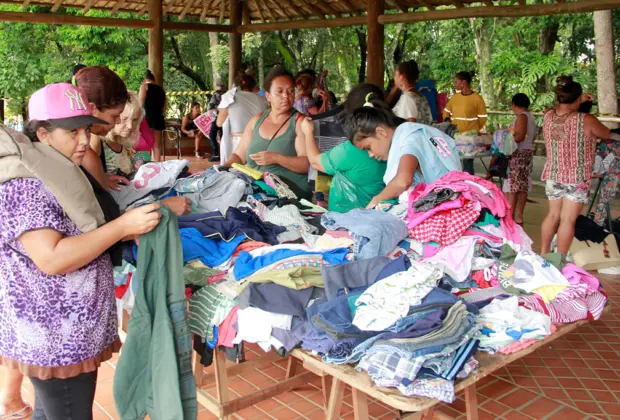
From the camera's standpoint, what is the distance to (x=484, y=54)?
537 inches

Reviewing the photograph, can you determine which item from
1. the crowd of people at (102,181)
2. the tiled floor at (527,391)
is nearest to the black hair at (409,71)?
the crowd of people at (102,181)

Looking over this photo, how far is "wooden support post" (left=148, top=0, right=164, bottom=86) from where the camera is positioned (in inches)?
351

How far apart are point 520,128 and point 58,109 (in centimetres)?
583

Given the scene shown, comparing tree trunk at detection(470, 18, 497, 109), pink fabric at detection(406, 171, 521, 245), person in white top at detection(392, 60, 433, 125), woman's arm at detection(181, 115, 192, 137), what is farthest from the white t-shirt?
woman's arm at detection(181, 115, 192, 137)

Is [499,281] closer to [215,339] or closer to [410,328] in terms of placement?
[410,328]

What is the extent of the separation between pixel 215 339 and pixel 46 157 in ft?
3.18

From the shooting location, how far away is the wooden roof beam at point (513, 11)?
19.4 ft

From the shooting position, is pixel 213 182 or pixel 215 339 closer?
pixel 215 339

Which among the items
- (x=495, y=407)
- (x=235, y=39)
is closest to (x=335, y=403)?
(x=495, y=407)

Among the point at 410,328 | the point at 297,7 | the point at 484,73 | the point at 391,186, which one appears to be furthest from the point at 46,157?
the point at 484,73

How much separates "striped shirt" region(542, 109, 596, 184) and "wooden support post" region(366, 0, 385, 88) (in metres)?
2.90

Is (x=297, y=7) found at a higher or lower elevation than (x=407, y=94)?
higher

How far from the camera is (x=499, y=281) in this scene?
2.31m

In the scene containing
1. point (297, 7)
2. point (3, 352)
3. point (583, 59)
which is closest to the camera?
point (3, 352)
